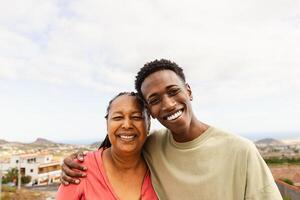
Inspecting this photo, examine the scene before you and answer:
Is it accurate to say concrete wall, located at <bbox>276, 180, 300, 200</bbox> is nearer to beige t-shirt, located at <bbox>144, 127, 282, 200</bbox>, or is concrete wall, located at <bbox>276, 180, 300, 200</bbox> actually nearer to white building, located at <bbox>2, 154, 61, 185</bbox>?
beige t-shirt, located at <bbox>144, 127, 282, 200</bbox>

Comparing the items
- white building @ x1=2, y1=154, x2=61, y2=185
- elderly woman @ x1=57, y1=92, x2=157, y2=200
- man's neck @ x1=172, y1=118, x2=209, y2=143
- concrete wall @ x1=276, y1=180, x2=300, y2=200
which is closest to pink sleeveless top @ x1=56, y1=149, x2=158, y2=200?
elderly woman @ x1=57, y1=92, x2=157, y2=200

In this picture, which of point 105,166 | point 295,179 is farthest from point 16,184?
point 105,166

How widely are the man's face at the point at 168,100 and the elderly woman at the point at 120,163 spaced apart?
0.43 feet

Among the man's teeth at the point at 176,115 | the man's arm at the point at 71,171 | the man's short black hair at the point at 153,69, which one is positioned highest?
the man's short black hair at the point at 153,69

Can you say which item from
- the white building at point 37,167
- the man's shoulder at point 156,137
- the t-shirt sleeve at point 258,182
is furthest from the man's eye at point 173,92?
the white building at point 37,167

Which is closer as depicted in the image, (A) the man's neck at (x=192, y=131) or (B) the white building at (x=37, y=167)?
(A) the man's neck at (x=192, y=131)

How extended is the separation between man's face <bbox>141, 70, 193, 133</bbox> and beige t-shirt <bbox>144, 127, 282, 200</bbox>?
0.15 meters

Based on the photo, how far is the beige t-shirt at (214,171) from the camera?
1.74 meters

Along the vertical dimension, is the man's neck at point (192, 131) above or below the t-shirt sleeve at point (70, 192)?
above

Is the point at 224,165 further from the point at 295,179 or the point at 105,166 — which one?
the point at 295,179

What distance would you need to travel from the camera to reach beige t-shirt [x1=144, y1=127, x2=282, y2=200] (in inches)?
68.5

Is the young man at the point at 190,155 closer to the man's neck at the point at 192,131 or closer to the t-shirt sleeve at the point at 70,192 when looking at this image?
the man's neck at the point at 192,131

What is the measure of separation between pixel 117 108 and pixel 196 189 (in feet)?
2.25

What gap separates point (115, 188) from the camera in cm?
205
